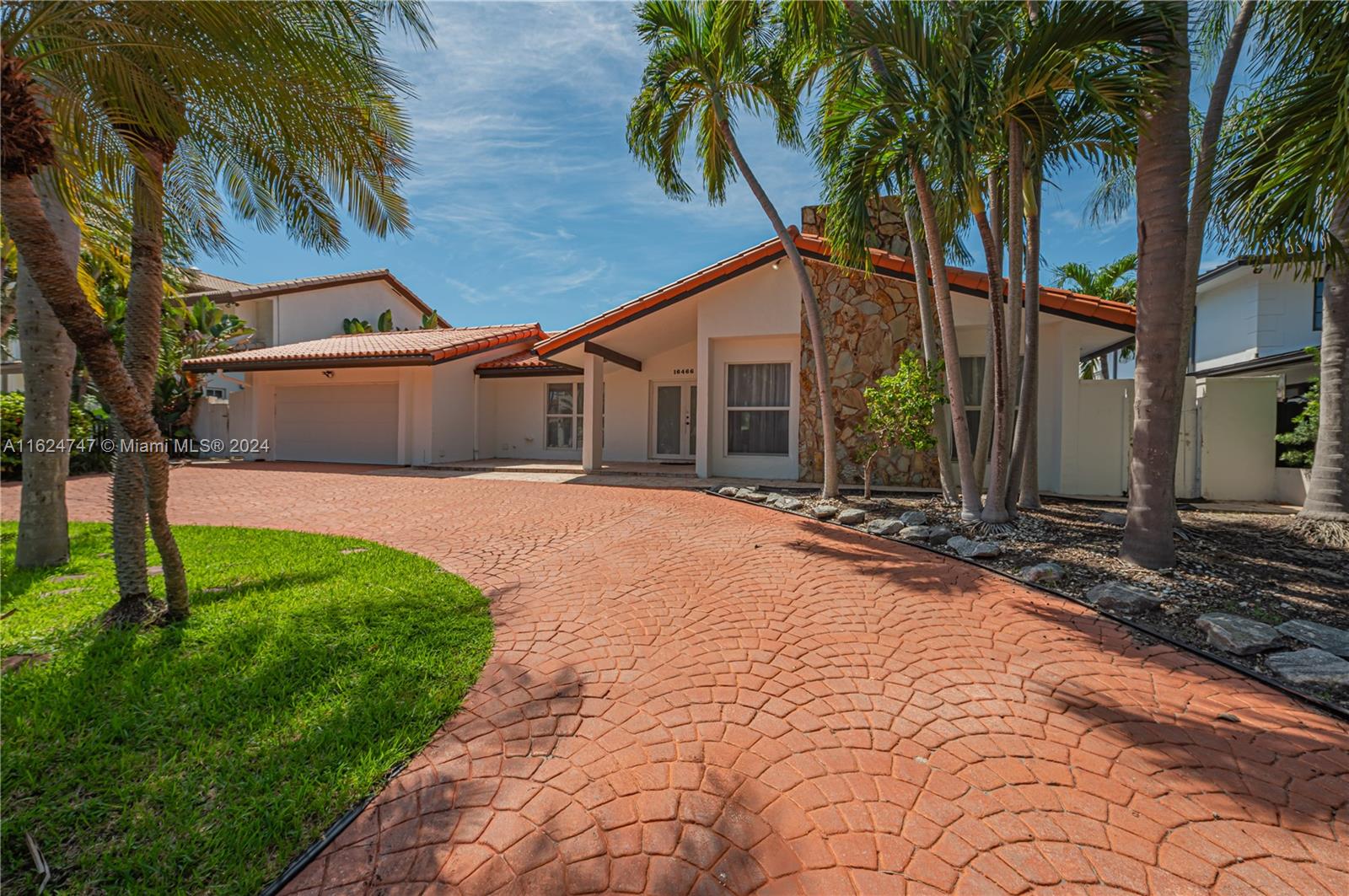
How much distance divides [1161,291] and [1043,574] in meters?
2.91

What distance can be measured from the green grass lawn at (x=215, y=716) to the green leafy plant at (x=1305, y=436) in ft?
41.6

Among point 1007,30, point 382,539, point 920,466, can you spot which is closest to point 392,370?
point 382,539

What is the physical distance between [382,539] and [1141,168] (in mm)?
9478

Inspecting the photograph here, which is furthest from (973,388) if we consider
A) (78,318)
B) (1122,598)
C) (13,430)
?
(13,430)

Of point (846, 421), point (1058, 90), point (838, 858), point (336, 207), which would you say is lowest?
point (838, 858)

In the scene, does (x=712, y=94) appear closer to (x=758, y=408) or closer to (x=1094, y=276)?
(x=758, y=408)

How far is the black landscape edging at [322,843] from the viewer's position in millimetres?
1937

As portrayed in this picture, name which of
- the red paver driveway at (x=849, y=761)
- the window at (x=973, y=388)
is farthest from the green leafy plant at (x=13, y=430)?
the window at (x=973, y=388)

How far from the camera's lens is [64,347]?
5.17m

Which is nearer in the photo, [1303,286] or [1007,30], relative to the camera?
[1007,30]

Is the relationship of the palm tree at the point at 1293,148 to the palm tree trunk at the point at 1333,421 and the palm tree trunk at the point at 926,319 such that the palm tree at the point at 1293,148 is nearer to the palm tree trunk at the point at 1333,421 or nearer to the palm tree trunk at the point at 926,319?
the palm tree trunk at the point at 1333,421

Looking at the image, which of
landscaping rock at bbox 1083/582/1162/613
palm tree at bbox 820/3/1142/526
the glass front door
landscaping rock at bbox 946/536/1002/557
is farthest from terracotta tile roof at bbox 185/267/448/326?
landscaping rock at bbox 1083/582/1162/613

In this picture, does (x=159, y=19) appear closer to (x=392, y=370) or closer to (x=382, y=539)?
(x=382, y=539)

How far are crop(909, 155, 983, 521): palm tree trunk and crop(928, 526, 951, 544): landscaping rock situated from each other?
86 centimetres
